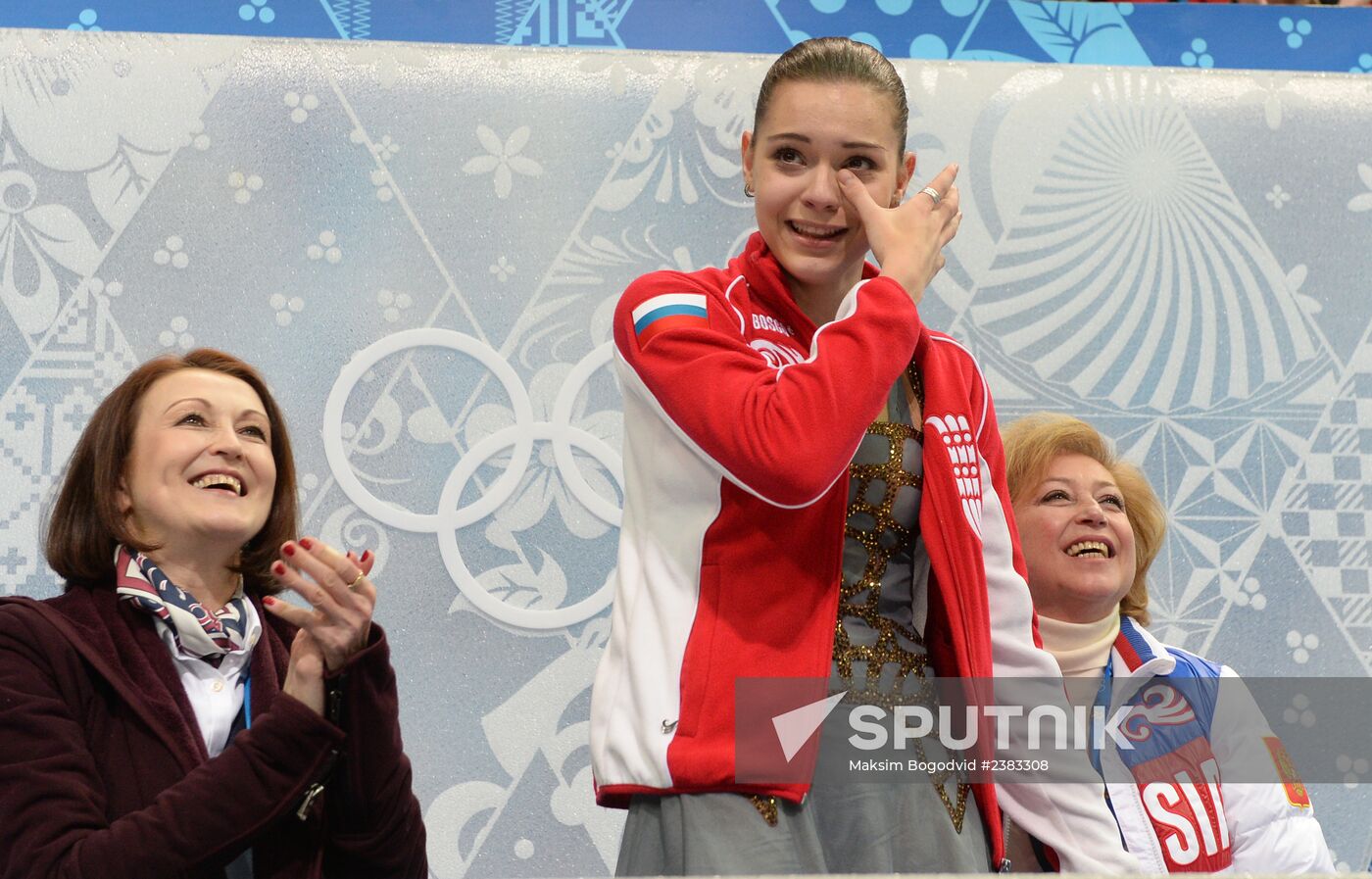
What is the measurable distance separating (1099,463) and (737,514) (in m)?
1.46

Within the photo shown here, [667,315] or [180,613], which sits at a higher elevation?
[667,315]

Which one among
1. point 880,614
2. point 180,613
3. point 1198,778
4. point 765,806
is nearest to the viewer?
point 765,806

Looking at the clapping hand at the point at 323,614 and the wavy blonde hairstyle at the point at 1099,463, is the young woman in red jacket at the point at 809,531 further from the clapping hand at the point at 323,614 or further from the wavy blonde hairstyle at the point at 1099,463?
the wavy blonde hairstyle at the point at 1099,463

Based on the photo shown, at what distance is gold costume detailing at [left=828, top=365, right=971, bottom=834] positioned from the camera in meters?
1.58

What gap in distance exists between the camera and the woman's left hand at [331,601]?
190 centimetres

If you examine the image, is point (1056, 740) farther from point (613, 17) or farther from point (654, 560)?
point (613, 17)

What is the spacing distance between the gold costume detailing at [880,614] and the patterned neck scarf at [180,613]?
923 millimetres

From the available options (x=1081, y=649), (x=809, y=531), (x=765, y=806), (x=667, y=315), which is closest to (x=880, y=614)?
(x=809, y=531)

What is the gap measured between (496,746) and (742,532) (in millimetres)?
1429

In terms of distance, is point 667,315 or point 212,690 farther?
point 212,690

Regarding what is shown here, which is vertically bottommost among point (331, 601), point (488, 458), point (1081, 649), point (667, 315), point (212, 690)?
point (212, 690)

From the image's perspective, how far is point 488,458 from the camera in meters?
2.92

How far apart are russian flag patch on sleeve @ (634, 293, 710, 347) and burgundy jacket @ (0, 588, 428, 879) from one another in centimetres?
61

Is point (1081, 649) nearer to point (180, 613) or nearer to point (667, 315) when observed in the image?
point (667, 315)
